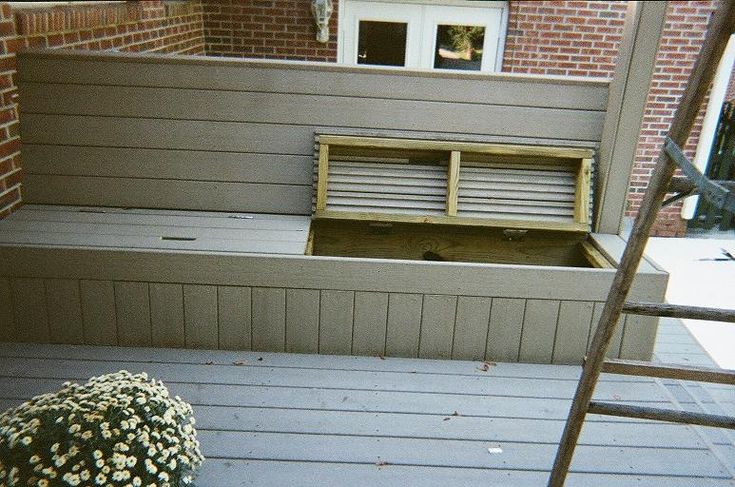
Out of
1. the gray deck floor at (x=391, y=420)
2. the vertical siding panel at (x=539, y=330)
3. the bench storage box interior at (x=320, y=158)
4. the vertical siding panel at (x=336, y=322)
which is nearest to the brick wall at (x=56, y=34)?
the bench storage box interior at (x=320, y=158)

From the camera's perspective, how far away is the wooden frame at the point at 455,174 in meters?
3.27

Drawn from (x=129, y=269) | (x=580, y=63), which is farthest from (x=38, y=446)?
(x=580, y=63)

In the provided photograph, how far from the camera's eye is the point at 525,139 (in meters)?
3.41

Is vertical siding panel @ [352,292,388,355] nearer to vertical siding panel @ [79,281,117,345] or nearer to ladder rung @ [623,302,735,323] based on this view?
vertical siding panel @ [79,281,117,345]

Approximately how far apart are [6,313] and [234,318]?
1009 millimetres

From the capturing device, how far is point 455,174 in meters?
3.32

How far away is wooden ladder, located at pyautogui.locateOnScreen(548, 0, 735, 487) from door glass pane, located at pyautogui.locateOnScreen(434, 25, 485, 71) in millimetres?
4446

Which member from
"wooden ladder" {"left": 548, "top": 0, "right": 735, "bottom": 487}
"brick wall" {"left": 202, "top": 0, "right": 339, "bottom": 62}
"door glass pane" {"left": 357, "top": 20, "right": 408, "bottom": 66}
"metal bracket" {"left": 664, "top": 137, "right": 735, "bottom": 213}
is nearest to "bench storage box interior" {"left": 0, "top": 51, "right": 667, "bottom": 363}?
"wooden ladder" {"left": 548, "top": 0, "right": 735, "bottom": 487}

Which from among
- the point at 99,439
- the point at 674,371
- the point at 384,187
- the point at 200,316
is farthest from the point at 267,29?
the point at 674,371

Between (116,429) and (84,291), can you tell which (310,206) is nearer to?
(84,291)

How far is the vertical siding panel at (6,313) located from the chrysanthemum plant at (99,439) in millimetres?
1123

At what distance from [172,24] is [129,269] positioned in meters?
2.87

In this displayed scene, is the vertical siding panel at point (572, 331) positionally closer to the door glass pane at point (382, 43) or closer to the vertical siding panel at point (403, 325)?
the vertical siding panel at point (403, 325)

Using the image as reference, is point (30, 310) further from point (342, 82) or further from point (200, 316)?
point (342, 82)
